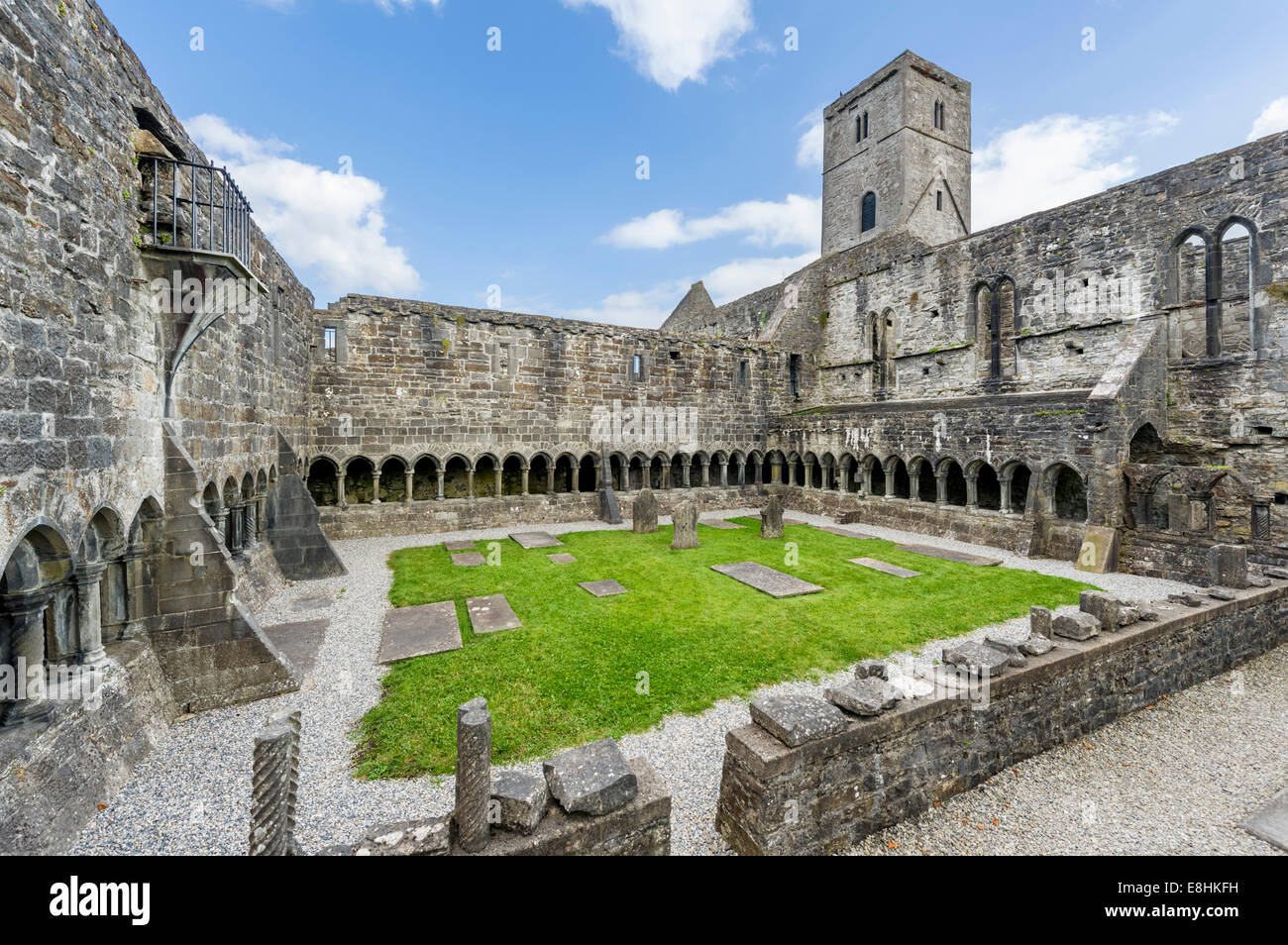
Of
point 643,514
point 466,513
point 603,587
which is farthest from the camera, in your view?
point 466,513

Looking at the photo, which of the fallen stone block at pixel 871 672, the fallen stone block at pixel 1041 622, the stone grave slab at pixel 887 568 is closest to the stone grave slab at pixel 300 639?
the fallen stone block at pixel 871 672

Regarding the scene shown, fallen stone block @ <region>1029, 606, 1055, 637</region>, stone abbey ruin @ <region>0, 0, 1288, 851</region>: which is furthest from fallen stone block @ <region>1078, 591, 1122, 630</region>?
stone abbey ruin @ <region>0, 0, 1288, 851</region>

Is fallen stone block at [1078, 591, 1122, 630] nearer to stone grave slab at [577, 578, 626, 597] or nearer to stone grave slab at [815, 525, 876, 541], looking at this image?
stone grave slab at [577, 578, 626, 597]

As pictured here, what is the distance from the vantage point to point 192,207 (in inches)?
184

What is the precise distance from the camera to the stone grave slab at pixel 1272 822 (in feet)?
12.1

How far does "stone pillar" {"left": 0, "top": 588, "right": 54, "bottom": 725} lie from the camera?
347 centimetres

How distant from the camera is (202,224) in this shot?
6.10m

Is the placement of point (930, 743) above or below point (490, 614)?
above

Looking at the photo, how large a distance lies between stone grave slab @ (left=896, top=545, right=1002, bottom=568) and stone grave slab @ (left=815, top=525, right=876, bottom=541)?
1.24 meters

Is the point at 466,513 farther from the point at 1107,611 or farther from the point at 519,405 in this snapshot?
the point at 1107,611

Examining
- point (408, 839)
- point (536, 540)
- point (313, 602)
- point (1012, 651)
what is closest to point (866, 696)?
point (1012, 651)

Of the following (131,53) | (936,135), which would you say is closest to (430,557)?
(131,53)

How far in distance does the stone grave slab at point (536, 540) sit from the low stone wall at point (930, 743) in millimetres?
9471

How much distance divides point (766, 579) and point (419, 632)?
5.89 metres
